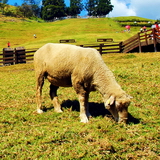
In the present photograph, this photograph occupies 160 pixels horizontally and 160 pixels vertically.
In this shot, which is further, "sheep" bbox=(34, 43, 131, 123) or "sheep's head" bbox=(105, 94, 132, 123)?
"sheep" bbox=(34, 43, 131, 123)

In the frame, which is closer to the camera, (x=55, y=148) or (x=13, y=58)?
(x=55, y=148)

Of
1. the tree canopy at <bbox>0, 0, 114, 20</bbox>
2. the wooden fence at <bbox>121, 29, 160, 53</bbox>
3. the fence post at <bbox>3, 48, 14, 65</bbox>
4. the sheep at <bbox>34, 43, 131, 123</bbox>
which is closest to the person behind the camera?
the sheep at <bbox>34, 43, 131, 123</bbox>

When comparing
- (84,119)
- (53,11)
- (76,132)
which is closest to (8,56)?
(84,119)

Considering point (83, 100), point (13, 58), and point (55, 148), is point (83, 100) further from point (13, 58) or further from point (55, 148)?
point (13, 58)

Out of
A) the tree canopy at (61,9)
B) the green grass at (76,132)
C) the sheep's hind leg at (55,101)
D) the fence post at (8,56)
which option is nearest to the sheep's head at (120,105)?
the green grass at (76,132)

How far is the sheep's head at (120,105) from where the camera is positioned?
5531 millimetres

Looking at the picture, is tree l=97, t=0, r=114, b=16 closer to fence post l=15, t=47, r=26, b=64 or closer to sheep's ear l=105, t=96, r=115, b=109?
fence post l=15, t=47, r=26, b=64

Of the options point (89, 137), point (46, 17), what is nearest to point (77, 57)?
point (89, 137)

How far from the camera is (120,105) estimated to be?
555 cm

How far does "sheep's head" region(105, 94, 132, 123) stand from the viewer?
18.1ft

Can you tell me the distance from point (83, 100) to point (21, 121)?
75.9 inches

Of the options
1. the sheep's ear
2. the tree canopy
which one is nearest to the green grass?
the sheep's ear

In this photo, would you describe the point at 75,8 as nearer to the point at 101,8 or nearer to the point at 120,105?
the point at 101,8

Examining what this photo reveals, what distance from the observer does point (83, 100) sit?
621cm
